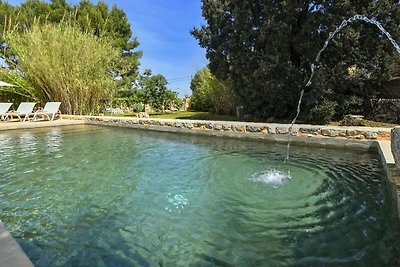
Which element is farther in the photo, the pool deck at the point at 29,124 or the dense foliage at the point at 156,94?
the dense foliage at the point at 156,94

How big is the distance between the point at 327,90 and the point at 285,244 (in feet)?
23.7

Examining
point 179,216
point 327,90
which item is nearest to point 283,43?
point 327,90

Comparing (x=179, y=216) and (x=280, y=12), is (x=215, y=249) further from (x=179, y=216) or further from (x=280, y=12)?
(x=280, y=12)

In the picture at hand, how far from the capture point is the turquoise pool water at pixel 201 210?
2160 millimetres

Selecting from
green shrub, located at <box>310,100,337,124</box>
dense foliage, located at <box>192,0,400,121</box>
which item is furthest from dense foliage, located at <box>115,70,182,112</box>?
green shrub, located at <box>310,100,337,124</box>

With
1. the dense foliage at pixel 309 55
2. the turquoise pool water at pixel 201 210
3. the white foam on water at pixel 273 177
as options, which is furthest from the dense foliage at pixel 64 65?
the white foam on water at pixel 273 177

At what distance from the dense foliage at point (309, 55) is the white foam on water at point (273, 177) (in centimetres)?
474

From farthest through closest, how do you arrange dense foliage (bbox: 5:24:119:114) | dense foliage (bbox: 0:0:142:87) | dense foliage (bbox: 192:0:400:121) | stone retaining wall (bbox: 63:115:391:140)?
1. dense foliage (bbox: 0:0:142:87)
2. dense foliage (bbox: 5:24:119:114)
3. dense foliage (bbox: 192:0:400:121)
4. stone retaining wall (bbox: 63:115:391:140)

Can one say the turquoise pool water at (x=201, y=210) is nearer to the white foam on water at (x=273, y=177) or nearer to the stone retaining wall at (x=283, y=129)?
the white foam on water at (x=273, y=177)

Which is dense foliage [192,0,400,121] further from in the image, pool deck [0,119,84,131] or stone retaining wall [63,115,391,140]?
pool deck [0,119,84,131]

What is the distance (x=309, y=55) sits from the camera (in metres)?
8.75

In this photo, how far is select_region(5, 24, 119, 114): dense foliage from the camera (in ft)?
40.0

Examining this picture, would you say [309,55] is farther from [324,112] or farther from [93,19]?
[93,19]

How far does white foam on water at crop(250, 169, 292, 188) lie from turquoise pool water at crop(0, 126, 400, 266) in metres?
0.01
